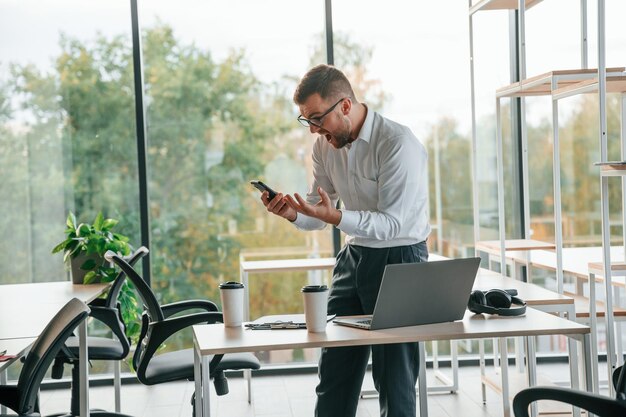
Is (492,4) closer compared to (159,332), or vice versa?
(159,332)

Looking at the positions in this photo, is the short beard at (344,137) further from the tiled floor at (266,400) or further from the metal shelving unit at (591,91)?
the tiled floor at (266,400)

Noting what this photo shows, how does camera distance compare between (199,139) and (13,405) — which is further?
(199,139)

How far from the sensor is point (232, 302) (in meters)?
2.50

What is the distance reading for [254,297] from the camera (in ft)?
17.2

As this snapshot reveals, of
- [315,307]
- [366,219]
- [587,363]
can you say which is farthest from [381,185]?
[587,363]

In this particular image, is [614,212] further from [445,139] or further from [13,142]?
[13,142]

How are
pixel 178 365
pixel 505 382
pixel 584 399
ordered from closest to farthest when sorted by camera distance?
pixel 584 399 → pixel 178 365 → pixel 505 382

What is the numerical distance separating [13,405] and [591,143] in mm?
4091

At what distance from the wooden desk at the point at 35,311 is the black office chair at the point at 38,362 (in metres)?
0.07

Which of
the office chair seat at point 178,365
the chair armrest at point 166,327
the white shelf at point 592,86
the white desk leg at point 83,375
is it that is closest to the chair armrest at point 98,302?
the office chair seat at point 178,365

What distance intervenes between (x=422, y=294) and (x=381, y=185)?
1.51 feet

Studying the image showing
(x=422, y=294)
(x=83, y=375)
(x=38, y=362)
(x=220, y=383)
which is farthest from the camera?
(x=220, y=383)

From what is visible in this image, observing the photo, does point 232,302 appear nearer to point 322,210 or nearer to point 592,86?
point 322,210

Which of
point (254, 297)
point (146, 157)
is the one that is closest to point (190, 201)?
point (146, 157)
